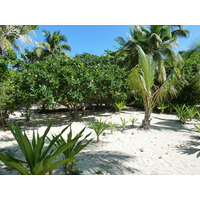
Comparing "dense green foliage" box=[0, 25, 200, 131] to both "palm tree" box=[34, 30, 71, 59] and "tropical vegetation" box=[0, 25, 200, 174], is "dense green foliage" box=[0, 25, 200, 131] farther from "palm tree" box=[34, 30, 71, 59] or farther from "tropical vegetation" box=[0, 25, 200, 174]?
"palm tree" box=[34, 30, 71, 59]

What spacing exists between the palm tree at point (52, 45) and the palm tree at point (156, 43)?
6.60 meters

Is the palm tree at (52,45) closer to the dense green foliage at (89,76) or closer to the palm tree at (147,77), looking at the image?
the dense green foliage at (89,76)

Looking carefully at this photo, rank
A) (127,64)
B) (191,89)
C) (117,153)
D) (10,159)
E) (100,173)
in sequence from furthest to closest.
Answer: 1. (127,64)
2. (191,89)
3. (117,153)
4. (100,173)
5. (10,159)

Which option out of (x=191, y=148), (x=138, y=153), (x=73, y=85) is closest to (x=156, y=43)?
(x=73, y=85)

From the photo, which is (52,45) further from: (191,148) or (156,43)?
(191,148)

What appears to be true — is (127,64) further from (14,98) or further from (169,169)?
(169,169)

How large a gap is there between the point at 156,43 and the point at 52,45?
10046 millimetres

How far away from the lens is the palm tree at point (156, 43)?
A: 33.7ft

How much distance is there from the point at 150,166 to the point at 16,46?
11.8 metres

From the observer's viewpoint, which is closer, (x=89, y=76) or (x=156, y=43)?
(x=89, y=76)

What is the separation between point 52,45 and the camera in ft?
52.2

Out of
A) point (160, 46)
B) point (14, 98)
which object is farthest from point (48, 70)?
point (160, 46)

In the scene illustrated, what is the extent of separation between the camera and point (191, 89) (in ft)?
31.6

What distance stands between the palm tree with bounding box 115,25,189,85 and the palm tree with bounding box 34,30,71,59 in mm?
6603
